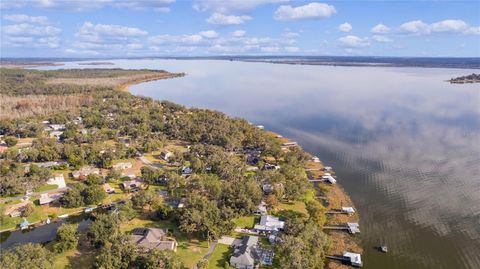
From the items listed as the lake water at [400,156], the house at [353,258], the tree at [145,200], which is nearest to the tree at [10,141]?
the tree at [145,200]

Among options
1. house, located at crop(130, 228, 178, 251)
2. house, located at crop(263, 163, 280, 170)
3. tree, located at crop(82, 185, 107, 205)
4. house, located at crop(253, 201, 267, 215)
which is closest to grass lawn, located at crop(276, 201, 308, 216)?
house, located at crop(253, 201, 267, 215)

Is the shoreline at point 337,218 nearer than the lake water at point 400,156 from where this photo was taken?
Yes

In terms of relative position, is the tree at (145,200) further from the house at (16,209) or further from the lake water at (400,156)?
the lake water at (400,156)

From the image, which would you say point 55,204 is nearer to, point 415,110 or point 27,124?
point 27,124

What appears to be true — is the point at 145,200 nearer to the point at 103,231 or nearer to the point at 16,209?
the point at 103,231

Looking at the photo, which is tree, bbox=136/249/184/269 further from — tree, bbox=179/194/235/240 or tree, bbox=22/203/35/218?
tree, bbox=22/203/35/218

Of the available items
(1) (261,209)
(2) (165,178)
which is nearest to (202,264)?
(1) (261,209)
